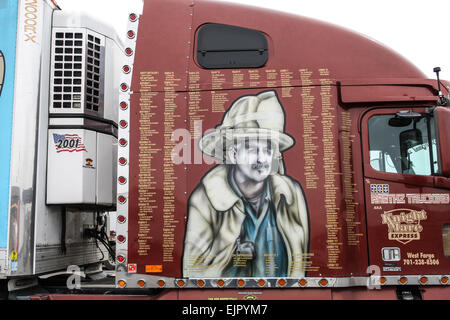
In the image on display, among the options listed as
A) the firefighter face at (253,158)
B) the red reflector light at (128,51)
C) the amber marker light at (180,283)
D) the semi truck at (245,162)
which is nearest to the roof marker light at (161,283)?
the semi truck at (245,162)

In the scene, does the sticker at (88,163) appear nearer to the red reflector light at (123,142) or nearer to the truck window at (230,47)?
the red reflector light at (123,142)

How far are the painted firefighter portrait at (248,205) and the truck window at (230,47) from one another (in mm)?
436

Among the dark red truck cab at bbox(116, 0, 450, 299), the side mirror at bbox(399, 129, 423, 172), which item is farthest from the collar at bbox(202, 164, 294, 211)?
the side mirror at bbox(399, 129, 423, 172)

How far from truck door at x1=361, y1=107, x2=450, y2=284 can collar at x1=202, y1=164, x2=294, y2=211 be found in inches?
32.3

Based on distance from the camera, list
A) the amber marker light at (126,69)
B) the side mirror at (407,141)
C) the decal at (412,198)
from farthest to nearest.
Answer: the amber marker light at (126,69), the side mirror at (407,141), the decal at (412,198)

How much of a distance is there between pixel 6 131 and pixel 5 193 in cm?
63

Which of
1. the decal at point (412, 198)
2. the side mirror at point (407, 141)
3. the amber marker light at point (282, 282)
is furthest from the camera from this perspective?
the side mirror at point (407, 141)

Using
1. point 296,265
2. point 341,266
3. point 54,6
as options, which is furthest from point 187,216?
point 54,6

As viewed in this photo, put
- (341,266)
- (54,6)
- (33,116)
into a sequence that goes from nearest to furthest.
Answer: (341,266) < (33,116) < (54,6)

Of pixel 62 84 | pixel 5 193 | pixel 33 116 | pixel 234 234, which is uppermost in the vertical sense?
pixel 62 84

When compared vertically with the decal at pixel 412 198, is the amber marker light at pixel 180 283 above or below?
below

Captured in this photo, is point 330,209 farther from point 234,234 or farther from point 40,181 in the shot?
point 40,181

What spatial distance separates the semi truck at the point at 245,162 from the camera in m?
4.28

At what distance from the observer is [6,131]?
439 centimetres
